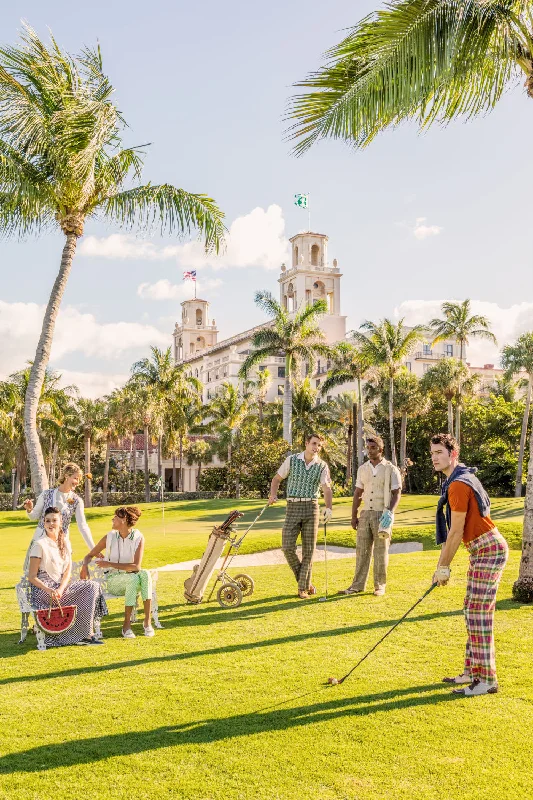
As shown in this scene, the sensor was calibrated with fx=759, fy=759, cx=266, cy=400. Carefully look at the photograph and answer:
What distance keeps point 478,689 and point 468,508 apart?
159 centimetres

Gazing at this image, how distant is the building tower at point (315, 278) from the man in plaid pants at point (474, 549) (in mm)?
96099

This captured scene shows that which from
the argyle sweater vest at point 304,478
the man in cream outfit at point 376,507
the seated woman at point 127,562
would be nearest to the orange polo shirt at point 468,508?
the seated woman at point 127,562

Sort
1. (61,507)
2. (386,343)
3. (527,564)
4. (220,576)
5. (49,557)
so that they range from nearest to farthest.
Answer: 1. (49,557)
2. (61,507)
3. (527,564)
4. (220,576)
5. (386,343)

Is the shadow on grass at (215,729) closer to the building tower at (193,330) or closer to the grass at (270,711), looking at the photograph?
the grass at (270,711)

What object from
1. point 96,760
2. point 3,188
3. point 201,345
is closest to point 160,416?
point 3,188

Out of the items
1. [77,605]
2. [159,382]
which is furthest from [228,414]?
[77,605]

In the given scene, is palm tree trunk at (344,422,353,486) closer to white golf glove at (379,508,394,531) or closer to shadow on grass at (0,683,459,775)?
white golf glove at (379,508,394,531)

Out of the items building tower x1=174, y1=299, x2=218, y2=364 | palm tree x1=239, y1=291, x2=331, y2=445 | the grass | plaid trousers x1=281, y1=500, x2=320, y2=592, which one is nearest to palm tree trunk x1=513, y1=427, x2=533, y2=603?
the grass

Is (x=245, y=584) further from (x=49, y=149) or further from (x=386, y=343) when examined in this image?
(x=386, y=343)

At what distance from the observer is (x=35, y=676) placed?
293 inches

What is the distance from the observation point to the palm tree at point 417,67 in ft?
30.9

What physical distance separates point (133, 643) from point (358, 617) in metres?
2.85

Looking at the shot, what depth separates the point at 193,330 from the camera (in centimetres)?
13712

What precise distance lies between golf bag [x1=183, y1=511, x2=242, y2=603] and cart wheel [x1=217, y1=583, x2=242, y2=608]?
12.6 inches
